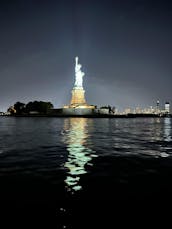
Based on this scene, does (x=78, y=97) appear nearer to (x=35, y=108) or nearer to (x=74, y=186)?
(x=35, y=108)

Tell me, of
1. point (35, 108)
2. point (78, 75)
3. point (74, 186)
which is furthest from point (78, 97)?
point (74, 186)

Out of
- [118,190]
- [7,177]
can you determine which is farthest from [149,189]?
[7,177]

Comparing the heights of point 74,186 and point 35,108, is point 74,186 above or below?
below

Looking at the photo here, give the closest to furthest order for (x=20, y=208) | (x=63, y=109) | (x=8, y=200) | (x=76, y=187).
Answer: (x=20, y=208), (x=8, y=200), (x=76, y=187), (x=63, y=109)

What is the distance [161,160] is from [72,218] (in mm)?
9774

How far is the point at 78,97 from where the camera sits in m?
115

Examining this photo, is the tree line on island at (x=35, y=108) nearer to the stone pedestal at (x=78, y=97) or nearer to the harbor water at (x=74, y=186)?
the stone pedestal at (x=78, y=97)

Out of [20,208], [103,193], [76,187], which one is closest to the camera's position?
[20,208]

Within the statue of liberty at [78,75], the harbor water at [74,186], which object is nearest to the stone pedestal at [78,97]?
the statue of liberty at [78,75]

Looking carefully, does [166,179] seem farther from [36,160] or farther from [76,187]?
[36,160]

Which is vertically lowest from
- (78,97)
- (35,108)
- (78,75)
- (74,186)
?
(74,186)

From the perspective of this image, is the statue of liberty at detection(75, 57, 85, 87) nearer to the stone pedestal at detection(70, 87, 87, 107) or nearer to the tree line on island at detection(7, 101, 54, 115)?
the stone pedestal at detection(70, 87, 87, 107)

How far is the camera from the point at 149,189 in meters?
8.73

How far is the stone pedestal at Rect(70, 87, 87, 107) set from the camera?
115 m
